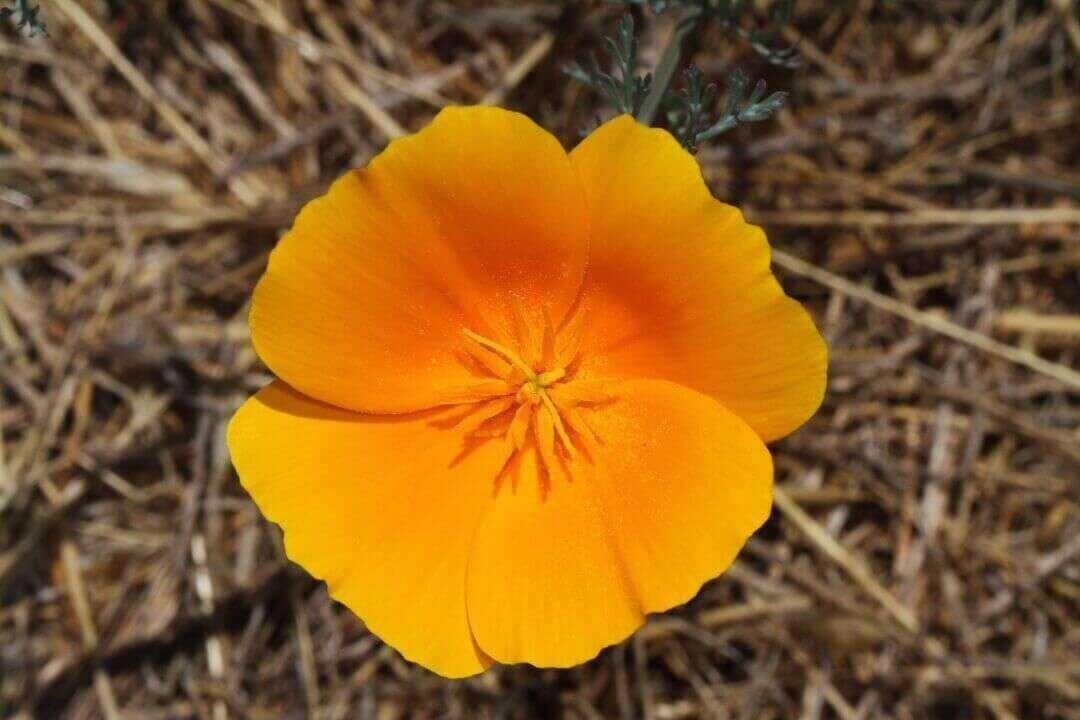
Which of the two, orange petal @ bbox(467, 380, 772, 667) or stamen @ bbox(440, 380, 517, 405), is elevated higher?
stamen @ bbox(440, 380, 517, 405)

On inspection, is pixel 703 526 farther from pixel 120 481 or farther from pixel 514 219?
pixel 120 481

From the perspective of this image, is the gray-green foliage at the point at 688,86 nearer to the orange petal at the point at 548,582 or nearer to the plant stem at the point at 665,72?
the plant stem at the point at 665,72

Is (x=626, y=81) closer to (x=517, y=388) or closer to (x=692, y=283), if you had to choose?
(x=692, y=283)

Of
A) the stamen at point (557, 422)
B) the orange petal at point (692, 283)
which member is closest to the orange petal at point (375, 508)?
the stamen at point (557, 422)

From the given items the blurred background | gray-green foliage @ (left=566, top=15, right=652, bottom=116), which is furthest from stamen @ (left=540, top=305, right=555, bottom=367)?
the blurred background

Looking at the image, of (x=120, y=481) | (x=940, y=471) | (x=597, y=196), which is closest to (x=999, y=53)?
(x=940, y=471)

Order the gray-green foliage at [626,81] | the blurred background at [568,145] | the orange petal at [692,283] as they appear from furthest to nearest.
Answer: the blurred background at [568,145]
the gray-green foliage at [626,81]
the orange petal at [692,283]

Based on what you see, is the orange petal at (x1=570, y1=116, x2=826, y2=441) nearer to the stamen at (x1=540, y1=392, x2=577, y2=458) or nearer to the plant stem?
the stamen at (x1=540, y1=392, x2=577, y2=458)

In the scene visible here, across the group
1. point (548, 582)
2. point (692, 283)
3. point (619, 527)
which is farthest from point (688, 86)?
point (548, 582)
